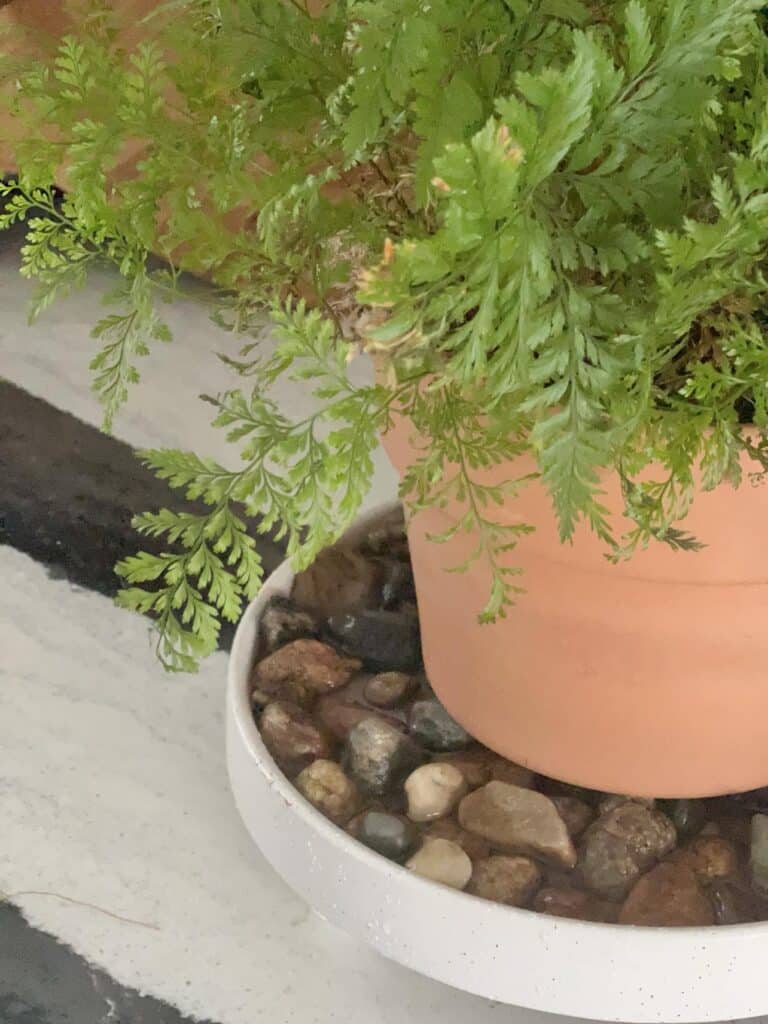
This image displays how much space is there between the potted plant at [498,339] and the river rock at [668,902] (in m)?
0.02

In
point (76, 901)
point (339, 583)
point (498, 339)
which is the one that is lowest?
point (76, 901)

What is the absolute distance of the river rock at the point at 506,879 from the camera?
54 cm

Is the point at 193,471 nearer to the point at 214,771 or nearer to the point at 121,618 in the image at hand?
the point at 214,771

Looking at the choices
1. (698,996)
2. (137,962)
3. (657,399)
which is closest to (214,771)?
(137,962)

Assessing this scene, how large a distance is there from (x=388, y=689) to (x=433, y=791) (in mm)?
87

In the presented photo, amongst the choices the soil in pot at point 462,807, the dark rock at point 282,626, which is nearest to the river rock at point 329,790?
the soil in pot at point 462,807

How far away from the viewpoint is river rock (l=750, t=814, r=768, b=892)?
0.55 metres

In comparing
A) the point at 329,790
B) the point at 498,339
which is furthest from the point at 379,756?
the point at 498,339

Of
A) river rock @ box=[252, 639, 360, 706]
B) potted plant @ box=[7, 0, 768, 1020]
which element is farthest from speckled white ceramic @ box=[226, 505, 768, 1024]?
river rock @ box=[252, 639, 360, 706]

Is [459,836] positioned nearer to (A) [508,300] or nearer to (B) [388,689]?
(B) [388,689]

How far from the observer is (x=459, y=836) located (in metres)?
0.58

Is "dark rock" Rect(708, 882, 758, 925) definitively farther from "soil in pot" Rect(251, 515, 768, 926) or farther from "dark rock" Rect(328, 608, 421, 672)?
"dark rock" Rect(328, 608, 421, 672)

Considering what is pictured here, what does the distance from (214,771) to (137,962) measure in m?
0.15

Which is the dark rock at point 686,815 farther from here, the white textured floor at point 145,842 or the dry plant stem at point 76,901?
the dry plant stem at point 76,901
